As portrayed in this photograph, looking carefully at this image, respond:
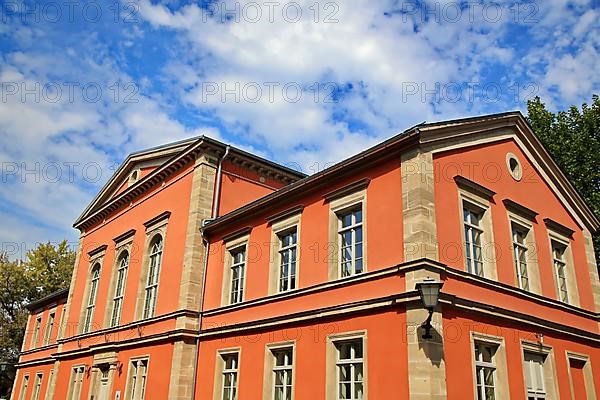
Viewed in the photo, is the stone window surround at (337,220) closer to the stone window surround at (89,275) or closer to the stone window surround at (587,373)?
the stone window surround at (587,373)

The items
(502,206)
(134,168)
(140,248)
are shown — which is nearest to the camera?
(502,206)

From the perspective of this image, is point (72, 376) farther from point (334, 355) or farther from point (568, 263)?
point (568, 263)

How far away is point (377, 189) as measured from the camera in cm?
1112

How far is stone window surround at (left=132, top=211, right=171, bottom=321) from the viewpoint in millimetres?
17422

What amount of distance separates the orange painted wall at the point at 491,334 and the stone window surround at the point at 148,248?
10.3 m

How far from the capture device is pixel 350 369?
34.6 ft

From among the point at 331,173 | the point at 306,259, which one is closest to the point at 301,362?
the point at 306,259

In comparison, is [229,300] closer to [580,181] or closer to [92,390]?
[92,390]

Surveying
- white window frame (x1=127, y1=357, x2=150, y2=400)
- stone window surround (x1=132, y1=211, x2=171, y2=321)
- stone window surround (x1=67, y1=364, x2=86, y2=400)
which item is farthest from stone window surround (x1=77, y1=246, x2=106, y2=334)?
white window frame (x1=127, y1=357, x2=150, y2=400)

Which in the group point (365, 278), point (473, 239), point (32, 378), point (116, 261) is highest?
point (116, 261)

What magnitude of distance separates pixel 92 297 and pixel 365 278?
15056 mm

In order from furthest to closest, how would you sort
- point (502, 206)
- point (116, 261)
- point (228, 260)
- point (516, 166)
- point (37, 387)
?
point (37, 387), point (116, 261), point (228, 260), point (516, 166), point (502, 206)

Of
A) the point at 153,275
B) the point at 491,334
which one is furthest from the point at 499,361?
the point at 153,275

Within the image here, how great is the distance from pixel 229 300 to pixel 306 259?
11.3 feet
